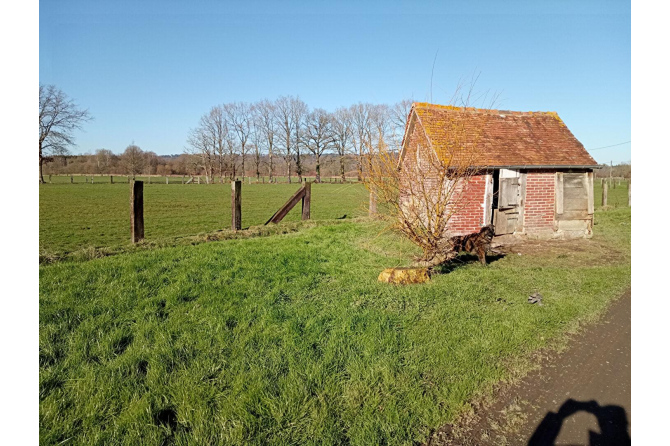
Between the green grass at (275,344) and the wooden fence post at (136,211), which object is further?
the wooden fence post at (136,211)

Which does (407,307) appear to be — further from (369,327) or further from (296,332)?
(296,332)

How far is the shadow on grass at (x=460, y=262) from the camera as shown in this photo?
773 centimetres

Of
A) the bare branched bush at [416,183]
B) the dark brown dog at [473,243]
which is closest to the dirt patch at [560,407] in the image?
the bare branched bush at [416,183]

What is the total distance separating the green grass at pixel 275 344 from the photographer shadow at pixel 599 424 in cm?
59

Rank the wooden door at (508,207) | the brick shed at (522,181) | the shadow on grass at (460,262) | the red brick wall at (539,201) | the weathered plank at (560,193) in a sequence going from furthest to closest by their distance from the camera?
the weathered plank at (560,193) → the red brick wall at (539,201) → the wooden door at (508,207) → the brick shed at (522,181) → the shadow on grass at (460,262)

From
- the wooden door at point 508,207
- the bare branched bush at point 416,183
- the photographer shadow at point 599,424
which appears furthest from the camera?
the wooden door at point 508,207

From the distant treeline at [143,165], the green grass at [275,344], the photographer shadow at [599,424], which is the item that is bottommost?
the photographer shadow at [599,424]

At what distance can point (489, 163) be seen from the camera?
11516mm

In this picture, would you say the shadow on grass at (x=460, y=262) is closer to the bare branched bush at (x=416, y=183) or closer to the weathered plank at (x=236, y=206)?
the bare branched bush at (x=416, y=183)

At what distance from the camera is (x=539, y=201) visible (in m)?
12.4

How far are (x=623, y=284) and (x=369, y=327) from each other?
5652 millimetres

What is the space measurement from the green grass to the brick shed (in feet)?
14.5

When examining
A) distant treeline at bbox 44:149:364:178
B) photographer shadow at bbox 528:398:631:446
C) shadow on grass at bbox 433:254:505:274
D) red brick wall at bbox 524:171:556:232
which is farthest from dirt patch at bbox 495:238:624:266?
distant treeline at bbox 44:149:364:178

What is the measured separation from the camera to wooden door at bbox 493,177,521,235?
12.0m
